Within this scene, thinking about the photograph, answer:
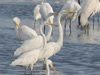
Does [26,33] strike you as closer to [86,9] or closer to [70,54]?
[70,54]

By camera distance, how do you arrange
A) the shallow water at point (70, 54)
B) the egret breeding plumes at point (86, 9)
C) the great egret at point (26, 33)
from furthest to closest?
1. the egret breeding plumes at point (86, 9)
2. the great egret at point (26, 33)
3. the shallow water at point (70, 54)

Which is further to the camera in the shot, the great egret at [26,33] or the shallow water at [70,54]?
the great egret at [26,33]

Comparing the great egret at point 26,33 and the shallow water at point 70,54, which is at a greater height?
the great egret at point 26,33

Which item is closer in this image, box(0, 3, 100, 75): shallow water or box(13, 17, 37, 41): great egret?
box(0, 3, 100, 75): shallow water

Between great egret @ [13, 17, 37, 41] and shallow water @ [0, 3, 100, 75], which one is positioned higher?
great egret @ [13, 17, 37, 41]

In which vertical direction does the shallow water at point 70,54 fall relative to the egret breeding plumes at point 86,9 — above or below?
below

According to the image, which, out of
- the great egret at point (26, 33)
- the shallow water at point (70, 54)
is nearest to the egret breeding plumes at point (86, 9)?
the shallow water at point (70, 54)

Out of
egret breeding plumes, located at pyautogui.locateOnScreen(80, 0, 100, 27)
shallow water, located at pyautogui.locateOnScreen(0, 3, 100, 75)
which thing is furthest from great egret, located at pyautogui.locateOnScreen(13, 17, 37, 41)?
egret breeding plumes, located at pyautogui.locateOnScreen(80, 0, 100, 27)

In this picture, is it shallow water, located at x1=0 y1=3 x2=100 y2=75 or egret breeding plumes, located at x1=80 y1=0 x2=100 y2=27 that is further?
egret breeding plumes, located at x1=80 y1=0 x2=100 y2=27

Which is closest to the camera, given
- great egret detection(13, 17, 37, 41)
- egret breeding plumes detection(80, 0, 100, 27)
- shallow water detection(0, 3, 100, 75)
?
shallow water detection(0, 3, 100, 75)

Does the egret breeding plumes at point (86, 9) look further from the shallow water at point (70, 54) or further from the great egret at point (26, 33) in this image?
the great egret at point (26, 33)

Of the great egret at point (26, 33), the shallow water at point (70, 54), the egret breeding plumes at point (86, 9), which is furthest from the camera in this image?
the egret breeding plumes at point (86, 9)

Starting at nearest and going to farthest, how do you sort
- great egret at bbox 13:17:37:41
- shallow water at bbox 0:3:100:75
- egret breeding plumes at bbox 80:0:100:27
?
shallow water at bbox 0:3:100:75 < great egret at bbox 13:17:37:41 < egret breeding plumes at bbox 80:0:100:27

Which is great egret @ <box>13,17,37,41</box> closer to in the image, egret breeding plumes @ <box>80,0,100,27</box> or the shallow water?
the shallow water
